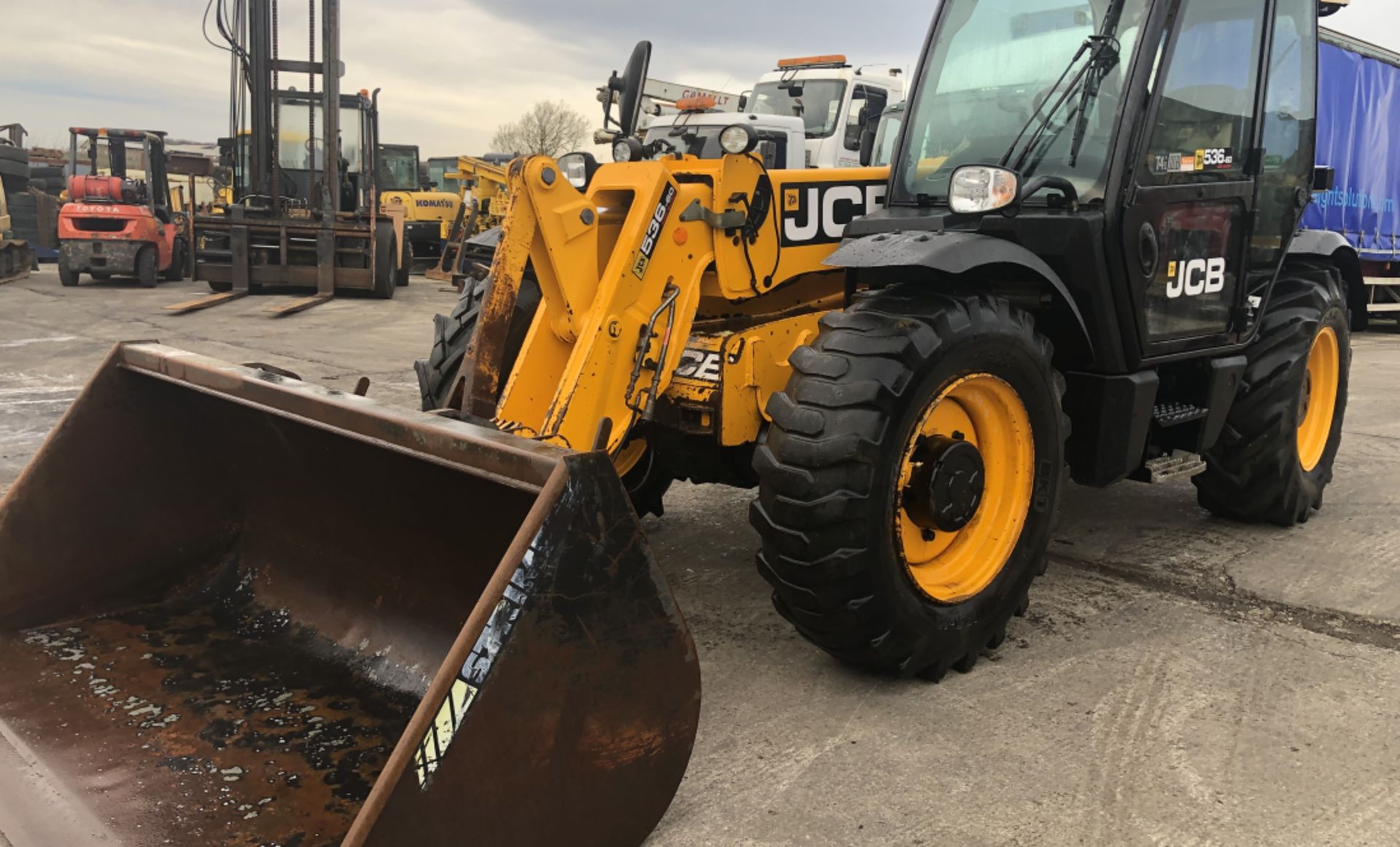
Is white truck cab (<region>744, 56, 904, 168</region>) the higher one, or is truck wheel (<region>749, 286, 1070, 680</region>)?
white truck cab (<region>744, 56, 904, 168</region>)

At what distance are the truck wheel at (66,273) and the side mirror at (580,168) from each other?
16.9 m

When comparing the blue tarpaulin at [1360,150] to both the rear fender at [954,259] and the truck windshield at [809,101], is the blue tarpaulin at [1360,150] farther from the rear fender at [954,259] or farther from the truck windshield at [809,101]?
the rear fender at [954,259]

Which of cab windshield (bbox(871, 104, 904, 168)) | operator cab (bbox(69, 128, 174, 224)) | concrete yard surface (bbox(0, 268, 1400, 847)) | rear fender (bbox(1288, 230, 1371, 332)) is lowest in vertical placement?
concrete yard surface (bbox(0, 268, 1400, 847))

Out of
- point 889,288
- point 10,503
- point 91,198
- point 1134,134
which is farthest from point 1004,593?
point 91,198

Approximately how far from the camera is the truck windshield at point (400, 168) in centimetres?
2552

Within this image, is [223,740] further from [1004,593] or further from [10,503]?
[1004,593]

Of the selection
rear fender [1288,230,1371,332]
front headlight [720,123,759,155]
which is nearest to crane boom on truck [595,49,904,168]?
rear fender [1288,230,1371,332]

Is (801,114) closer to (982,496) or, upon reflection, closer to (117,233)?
(982,496)

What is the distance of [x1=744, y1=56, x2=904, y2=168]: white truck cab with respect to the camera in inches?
489

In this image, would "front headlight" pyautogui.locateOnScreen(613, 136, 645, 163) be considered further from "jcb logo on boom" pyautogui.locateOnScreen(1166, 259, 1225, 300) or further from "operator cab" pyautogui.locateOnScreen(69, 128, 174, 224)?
"operator cab" pyautogui.locateOnScreen(69, 128, 174, 224)

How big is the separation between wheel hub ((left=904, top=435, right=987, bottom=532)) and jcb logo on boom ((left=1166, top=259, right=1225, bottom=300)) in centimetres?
131

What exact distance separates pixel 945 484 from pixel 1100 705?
32.2 inches

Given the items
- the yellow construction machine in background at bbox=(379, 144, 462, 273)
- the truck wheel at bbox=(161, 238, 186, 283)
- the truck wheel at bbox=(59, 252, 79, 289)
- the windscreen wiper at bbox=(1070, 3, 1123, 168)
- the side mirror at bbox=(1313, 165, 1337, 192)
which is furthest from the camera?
the yellow construction machine in background at bbox=(379, 144, 462, 273)

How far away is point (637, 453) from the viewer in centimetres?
452
